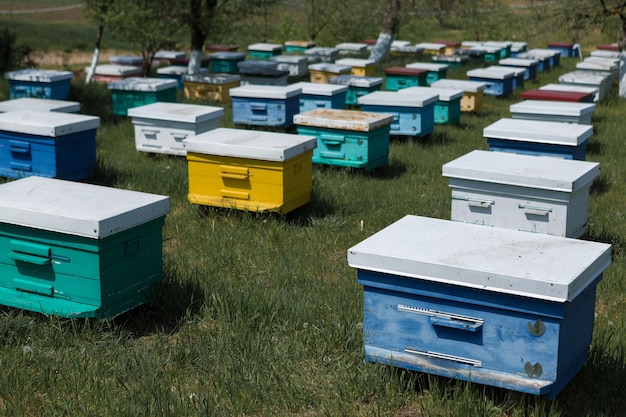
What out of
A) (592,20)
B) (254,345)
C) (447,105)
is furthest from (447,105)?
(254,345)

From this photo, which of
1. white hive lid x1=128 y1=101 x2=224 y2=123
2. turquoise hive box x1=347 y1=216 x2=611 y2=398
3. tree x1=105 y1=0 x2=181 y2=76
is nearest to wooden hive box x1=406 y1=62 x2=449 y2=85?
tree x1=105 y1=0 x2=181 y2=76

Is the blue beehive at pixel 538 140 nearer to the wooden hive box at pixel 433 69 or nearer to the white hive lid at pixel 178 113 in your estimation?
the white hive lid at pixel 178 113

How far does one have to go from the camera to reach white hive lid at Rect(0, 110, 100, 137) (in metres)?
8.09

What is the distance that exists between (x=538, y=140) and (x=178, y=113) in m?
4.08

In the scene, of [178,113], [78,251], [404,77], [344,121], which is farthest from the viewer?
[404,77]

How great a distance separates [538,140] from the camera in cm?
781

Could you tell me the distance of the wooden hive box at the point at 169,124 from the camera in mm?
9492

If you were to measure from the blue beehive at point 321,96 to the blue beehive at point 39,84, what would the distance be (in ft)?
12.4

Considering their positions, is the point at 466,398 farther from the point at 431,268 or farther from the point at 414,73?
the point at 414,73

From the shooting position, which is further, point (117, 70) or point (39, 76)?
point (117, 70)

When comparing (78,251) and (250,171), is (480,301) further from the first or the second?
(250,171)

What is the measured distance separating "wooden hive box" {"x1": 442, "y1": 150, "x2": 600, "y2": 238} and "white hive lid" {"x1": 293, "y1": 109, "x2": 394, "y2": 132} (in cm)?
282

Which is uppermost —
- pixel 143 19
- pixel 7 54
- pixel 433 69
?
pixel 143 19

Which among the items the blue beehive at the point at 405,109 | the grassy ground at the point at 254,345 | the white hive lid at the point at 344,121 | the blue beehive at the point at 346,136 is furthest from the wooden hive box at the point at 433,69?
the grassy ground at the point at 254,345
